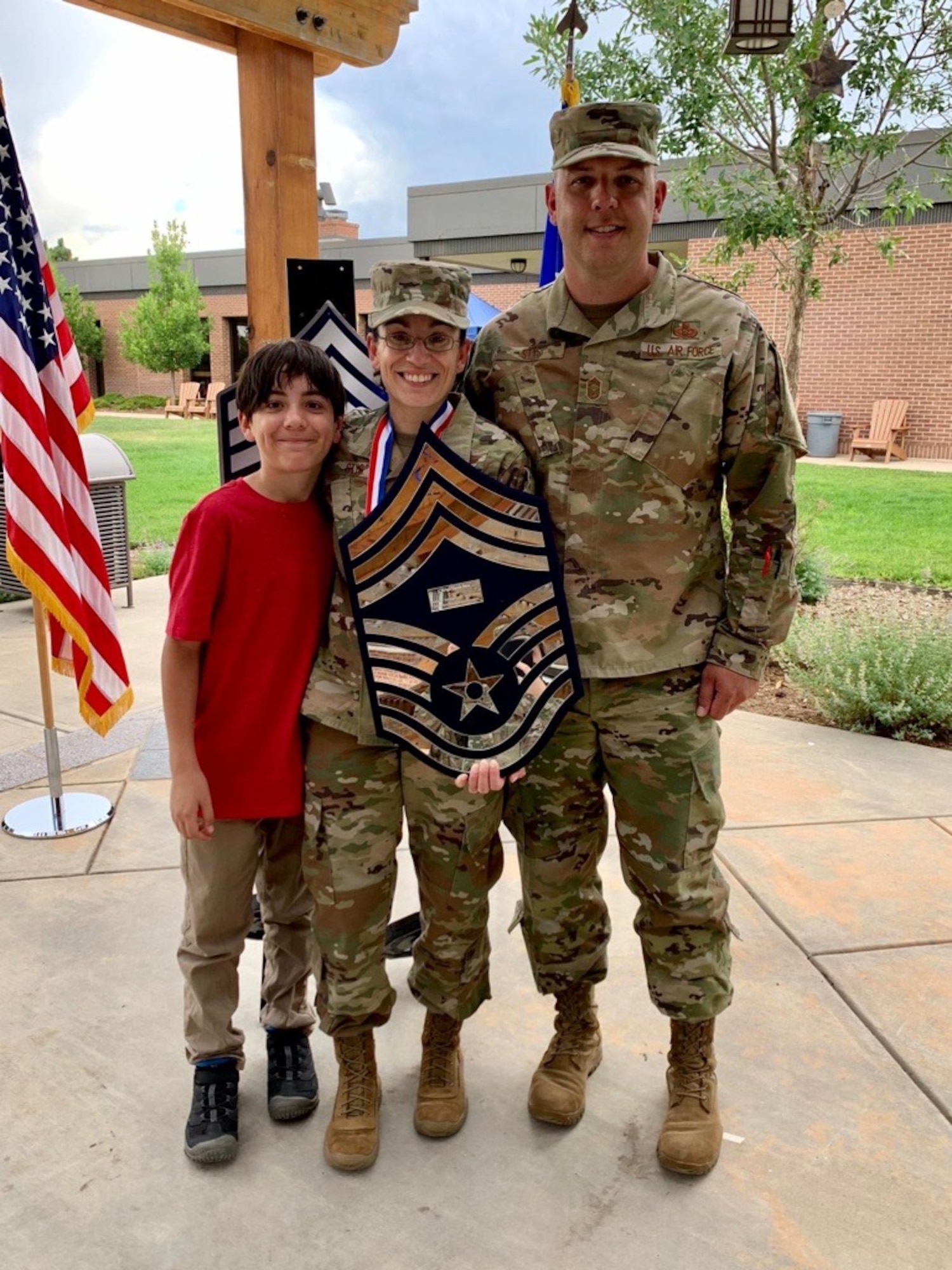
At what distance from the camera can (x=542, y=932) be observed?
233 centimetres

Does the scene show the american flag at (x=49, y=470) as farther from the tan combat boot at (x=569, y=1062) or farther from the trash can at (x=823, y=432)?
the trash can at (x=823, y=432)

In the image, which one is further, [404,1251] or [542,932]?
[542,932]

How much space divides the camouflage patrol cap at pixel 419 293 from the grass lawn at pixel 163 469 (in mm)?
4561

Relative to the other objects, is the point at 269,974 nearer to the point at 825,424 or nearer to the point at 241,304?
the point at 825,424

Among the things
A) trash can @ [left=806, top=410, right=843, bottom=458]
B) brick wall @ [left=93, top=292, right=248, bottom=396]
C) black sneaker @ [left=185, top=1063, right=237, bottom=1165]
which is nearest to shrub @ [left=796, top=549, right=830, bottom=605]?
black sneaker @ [left=185, top=1063, right=237, bottom=1165]

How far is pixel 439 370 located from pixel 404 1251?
1.65 meters

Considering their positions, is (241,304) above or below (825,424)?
above

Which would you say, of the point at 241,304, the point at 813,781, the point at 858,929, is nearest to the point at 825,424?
the point at 813,781

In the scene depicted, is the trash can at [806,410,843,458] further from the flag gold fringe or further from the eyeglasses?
the eyeglasses

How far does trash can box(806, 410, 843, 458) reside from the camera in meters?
17.8

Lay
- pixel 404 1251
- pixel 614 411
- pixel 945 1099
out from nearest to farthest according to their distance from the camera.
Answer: pixel 404 1251 → pixel 614 411 → pixel 945 1099

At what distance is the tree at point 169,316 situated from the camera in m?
29.2

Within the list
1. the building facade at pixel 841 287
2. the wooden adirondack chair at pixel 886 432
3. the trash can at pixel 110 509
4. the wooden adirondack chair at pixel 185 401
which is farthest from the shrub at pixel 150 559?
the wooden adirondack chair at pixel 185 401

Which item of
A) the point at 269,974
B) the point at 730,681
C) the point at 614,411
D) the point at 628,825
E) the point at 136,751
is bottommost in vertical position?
the point at 136,751
